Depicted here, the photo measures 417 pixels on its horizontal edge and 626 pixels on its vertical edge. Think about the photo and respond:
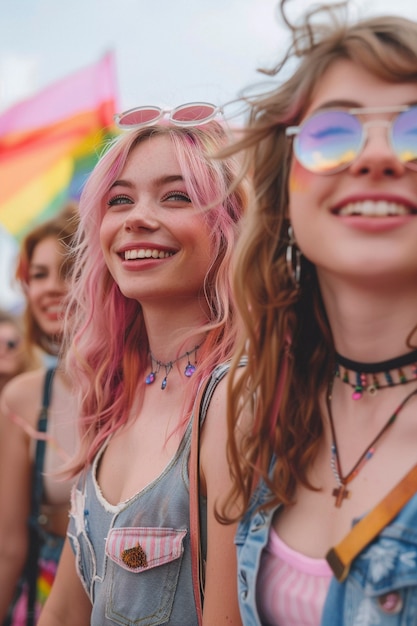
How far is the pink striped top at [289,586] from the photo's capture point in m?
1.55

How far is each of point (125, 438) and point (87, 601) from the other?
1.90 feet

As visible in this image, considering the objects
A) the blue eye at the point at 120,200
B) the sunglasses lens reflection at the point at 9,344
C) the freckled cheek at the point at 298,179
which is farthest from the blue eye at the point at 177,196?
the sunglasses lens reflection at the point at 9,344

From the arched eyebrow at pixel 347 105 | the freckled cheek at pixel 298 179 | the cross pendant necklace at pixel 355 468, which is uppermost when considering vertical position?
the arched eyebrow at pixel 347 105

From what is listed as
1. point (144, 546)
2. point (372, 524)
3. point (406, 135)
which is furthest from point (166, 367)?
point (406, 135)

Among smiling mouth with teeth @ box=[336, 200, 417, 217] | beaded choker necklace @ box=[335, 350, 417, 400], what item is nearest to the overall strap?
beaded choker necklace @ box=[335, 350, 417, 400]

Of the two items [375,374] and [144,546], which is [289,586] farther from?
[144,546]

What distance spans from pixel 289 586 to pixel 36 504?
2.28 m

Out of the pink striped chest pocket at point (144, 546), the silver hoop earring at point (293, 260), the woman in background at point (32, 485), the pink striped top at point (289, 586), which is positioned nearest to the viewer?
the pink striped top at point (289, 586)

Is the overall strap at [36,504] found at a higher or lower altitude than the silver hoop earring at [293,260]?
lower

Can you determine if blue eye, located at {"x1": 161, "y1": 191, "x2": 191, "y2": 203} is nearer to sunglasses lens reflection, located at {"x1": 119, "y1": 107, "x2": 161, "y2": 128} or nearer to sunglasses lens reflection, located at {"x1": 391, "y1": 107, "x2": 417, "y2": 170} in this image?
sunglasses lens reflection, located at {"x1": 119, "y1": 107, "x2": 161, "y2": 128}

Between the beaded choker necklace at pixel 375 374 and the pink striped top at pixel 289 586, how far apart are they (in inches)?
13.9

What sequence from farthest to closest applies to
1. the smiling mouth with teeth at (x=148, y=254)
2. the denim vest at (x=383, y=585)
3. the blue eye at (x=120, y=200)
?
1. the blue eye at (x=120, y=200)
2. the smiling mouth with teeth at (x=148, y=254)
3. the denim vest at (x=383, y=585)

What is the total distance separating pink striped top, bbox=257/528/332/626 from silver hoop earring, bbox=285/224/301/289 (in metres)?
0.56

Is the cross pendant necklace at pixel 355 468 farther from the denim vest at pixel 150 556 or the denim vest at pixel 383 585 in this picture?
the denim vest at pixel 150 556
